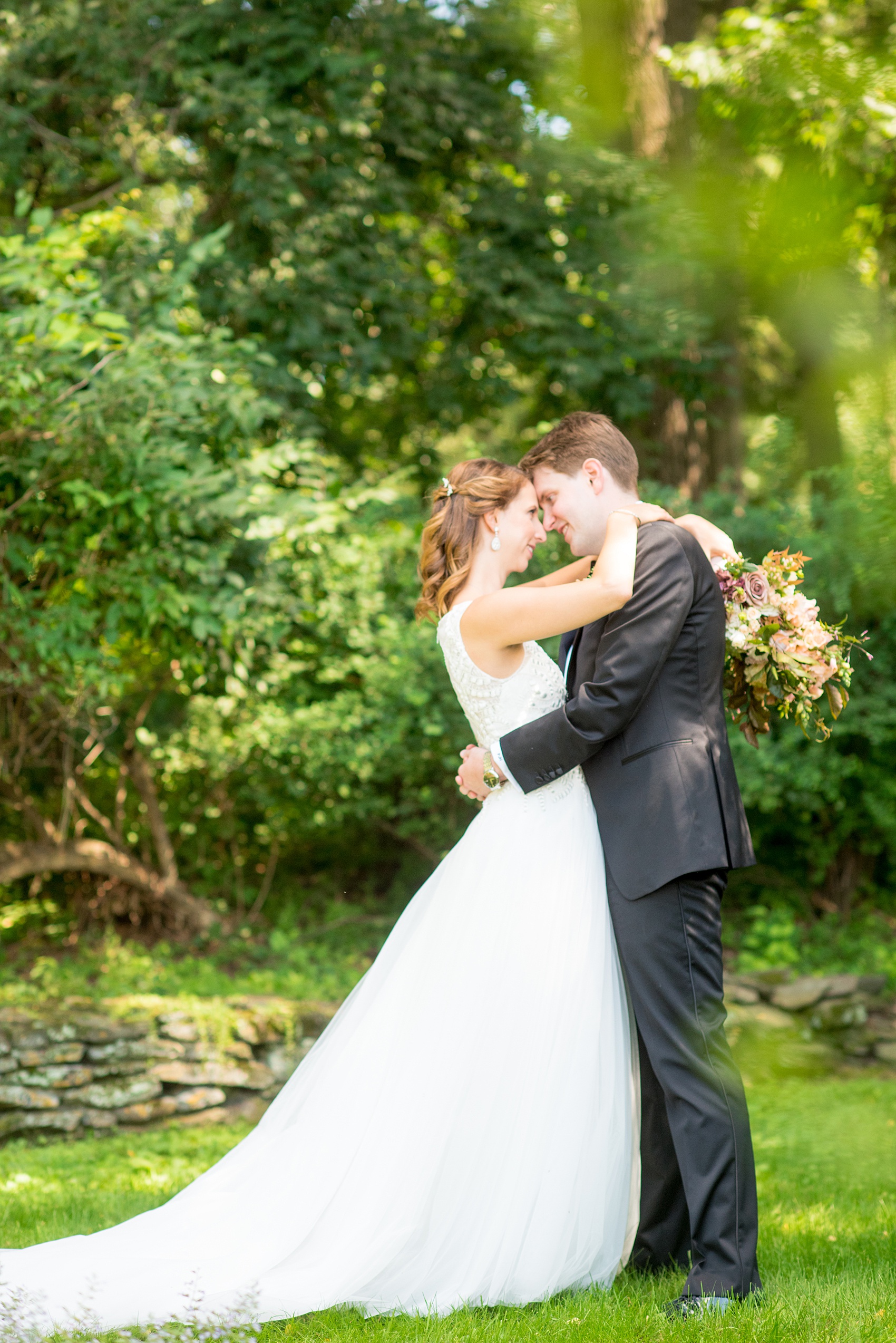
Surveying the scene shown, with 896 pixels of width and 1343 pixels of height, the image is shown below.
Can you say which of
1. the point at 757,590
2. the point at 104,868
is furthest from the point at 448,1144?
the point at 104,868

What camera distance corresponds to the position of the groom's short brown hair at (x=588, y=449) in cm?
344

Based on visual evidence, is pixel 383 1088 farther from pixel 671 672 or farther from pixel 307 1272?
pixel 671 672

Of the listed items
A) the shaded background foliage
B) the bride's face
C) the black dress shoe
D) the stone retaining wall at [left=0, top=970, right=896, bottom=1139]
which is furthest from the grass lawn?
the bride's face

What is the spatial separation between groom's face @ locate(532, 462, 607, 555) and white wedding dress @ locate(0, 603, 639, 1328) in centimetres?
47

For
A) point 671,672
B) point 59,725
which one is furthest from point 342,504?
point 671,672

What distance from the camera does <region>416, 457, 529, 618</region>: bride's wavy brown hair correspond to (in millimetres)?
3570

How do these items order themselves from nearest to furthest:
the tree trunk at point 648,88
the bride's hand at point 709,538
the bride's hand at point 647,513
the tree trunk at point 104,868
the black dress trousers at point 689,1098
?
the black dress trousers at point 689,1098 → the bride's hand at point 647,513 → the bride's hand at point 709,538 → the tree trunk at point 104,868 → the tree trunk at point 648,88

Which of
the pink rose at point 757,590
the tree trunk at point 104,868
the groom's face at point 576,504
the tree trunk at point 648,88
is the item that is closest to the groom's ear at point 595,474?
the groom's face at point 576,504

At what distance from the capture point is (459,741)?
25.1ft

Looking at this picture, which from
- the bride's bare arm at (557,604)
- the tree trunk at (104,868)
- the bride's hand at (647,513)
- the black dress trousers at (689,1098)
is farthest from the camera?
the tree trunk at (104,868)

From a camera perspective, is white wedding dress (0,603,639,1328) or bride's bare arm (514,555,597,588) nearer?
white wedding dress (0,603,639,1328)

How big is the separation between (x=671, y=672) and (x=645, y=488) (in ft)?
14.7

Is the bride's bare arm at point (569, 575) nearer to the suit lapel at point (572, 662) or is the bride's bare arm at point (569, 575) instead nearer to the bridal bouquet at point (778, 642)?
the suit lapel at point (572, 662)

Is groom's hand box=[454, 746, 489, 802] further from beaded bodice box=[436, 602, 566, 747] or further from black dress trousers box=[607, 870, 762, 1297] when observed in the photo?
black dress trousers box=[607, 870, 762, 1297]
